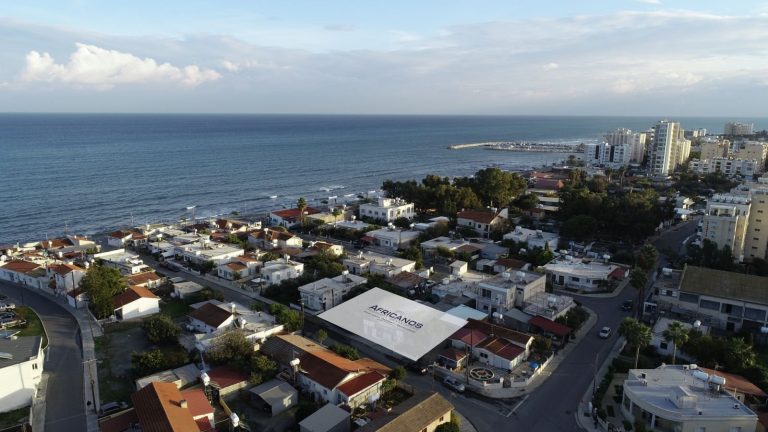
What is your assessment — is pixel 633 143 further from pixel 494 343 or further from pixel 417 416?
pixel 417 416

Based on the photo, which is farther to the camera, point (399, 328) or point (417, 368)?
point (399, 328)

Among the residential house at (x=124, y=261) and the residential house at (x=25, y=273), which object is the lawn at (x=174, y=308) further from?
the residential house at (x=25, y=273)

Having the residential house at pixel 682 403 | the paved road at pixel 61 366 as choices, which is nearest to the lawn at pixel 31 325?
the paved road at pixel 61 366

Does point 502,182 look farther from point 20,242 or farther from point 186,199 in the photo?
point 20,242

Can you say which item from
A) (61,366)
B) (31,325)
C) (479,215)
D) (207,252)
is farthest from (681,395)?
(207,252)

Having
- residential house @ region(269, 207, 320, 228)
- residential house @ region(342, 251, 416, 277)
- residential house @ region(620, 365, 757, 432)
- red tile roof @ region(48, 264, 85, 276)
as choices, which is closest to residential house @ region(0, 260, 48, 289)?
red tile roof @ region(48, 264, 85, 276)

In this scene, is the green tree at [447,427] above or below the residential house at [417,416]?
below
